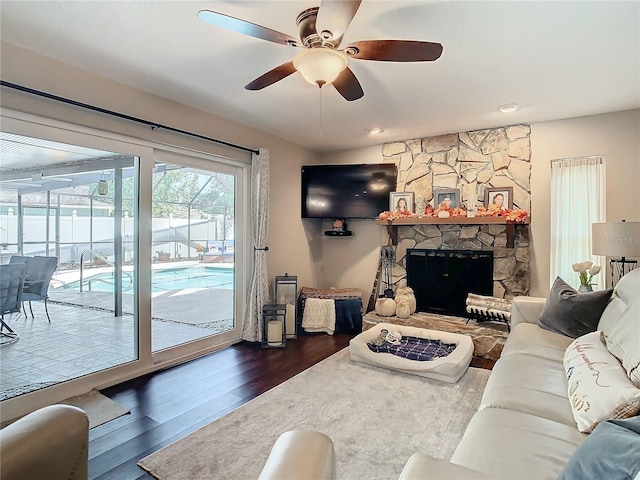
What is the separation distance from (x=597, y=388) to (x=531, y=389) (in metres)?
0.34

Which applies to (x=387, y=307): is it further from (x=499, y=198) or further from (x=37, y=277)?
(x=37, y=277)

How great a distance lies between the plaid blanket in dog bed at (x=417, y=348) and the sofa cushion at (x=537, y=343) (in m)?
0.69

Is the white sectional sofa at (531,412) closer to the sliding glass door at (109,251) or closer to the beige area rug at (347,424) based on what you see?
the beige area rug at (347,424)

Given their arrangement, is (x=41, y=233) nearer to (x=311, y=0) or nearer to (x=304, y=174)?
(x=311, y=0)

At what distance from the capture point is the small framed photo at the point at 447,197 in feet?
14.0

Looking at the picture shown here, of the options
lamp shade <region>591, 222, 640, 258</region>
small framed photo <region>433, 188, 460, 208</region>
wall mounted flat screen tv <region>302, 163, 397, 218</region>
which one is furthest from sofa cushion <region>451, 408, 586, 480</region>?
wall mounted flat screen tv <region>302, 163, 397, 218</region>

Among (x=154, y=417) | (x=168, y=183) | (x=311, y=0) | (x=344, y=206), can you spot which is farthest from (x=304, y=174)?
(x=154, y=417)

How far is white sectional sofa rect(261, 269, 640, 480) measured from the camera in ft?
2.98

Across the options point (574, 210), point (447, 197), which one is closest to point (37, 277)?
point (447, 197)

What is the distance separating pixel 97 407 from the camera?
2418 millimetres

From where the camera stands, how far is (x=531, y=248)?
385cm

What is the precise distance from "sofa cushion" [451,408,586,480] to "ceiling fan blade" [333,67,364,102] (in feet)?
6.58

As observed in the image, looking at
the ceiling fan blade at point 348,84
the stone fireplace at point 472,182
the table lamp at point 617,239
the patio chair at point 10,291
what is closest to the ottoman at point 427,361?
the stone fireplace at point 472,182

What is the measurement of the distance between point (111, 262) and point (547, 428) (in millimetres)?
3205
